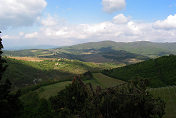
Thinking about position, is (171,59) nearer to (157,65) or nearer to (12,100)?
(157,65)

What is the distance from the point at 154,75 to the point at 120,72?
3598cm

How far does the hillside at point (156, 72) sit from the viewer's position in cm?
12318

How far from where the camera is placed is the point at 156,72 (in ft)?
474

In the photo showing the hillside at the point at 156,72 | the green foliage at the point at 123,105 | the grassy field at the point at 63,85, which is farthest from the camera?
the hillside at the point at 156,72

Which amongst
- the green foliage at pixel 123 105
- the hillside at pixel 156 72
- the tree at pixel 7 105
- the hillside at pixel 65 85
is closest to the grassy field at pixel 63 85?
the hillside at pixel 65 85

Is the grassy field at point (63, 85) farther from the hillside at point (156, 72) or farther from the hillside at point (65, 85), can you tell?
the hillside at point (156, 72)

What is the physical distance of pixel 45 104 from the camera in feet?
66.6

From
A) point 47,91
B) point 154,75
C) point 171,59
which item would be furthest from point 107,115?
point 171,59

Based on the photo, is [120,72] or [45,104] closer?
[45,104]

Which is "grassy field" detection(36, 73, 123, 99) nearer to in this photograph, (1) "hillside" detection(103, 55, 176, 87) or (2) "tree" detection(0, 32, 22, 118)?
(1) "hillside" detection(103, 55, 176, 87)

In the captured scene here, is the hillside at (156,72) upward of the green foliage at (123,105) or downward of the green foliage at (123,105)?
downward

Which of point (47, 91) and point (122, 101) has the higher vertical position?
point (122, 101)

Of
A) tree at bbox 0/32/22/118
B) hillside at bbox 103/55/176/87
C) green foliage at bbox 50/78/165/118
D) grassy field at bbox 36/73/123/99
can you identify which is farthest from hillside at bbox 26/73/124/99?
tree at bbox 0/32/22/118

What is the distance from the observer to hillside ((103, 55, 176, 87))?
123181 mm
